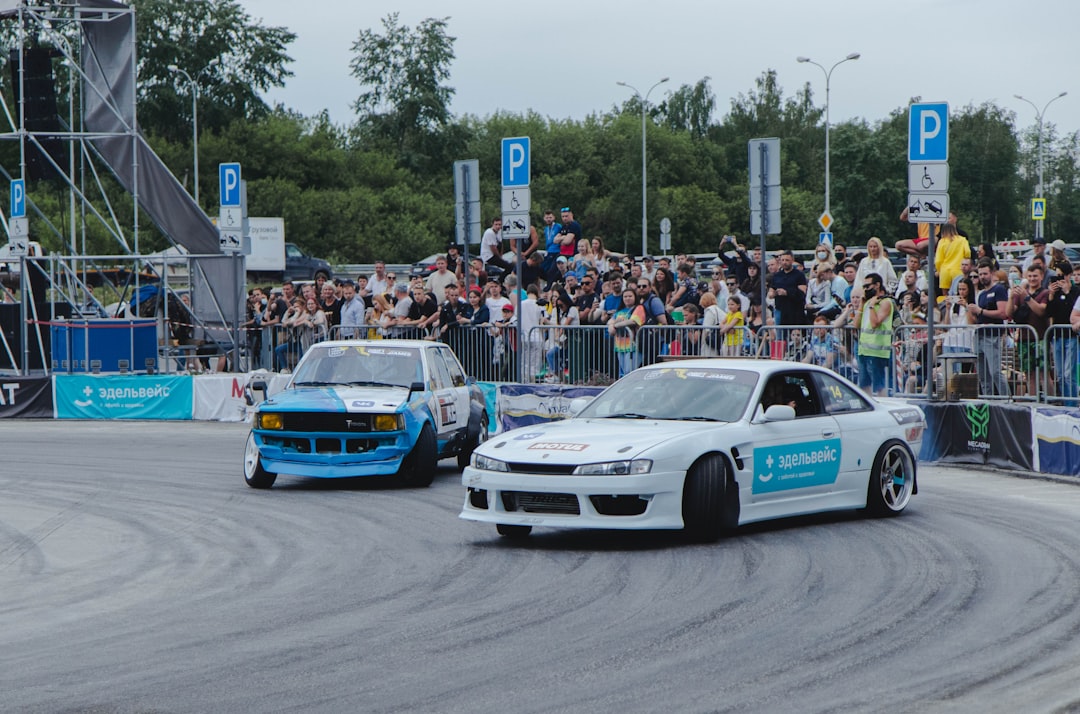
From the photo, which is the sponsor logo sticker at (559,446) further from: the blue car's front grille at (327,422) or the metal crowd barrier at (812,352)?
the metal crowd barrier at (812,352)

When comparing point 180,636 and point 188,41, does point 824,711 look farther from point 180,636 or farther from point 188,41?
point 188,41

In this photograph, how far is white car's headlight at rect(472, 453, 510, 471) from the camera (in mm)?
11156

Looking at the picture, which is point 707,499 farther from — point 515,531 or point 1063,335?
point 1063,335

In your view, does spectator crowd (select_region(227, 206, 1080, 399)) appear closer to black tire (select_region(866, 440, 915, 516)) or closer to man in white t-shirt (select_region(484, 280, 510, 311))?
man in white t-shirt (select_region(484, 280, 510, 311))

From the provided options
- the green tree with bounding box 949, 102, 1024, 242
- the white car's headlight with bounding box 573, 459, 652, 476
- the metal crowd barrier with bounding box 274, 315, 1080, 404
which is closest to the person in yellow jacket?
the metal crowd barrier with bounding box 274, 315, 1080, 404

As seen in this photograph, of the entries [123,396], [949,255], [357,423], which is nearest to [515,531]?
[357,423]

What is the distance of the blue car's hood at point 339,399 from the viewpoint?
15273 mm

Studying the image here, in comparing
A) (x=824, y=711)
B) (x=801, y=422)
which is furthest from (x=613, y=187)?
(x=824, y=711)

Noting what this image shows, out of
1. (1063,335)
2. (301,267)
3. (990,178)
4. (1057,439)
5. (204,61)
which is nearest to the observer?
(1057,439)

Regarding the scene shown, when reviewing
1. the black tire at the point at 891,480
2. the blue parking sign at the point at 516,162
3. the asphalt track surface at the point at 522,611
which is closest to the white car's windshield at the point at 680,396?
the asphalt track surface at the point at 522,611

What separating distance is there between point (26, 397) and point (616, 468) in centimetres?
1971

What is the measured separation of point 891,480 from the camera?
13078 millimetres

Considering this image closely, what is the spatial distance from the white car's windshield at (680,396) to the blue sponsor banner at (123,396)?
16.1 m

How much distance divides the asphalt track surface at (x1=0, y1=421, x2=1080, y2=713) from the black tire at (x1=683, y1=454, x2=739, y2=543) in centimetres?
16
